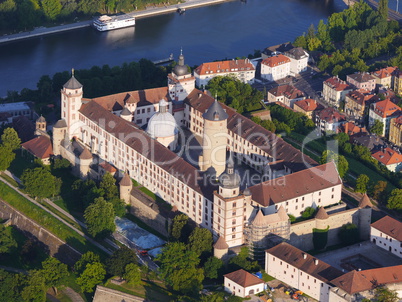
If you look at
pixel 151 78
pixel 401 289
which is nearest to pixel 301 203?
pixel 401 289

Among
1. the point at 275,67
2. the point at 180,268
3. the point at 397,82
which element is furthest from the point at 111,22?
the point at 180,268

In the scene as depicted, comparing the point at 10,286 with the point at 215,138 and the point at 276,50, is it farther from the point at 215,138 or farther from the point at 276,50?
the point at 276,50

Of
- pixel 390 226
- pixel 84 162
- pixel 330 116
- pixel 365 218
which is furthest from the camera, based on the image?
pixel 330 116

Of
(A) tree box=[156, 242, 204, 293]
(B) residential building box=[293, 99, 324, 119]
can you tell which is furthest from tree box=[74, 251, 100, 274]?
(B) residential building box=[293, 99, 324, 119]

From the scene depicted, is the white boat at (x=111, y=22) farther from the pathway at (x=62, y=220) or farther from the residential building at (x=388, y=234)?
the residential building at (x=388, y=234)

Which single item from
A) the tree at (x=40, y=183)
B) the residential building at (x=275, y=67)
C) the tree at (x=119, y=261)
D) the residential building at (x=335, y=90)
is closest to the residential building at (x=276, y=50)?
the residential building at (x=275, y=67)

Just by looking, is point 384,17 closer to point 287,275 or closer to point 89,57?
point 89,57
